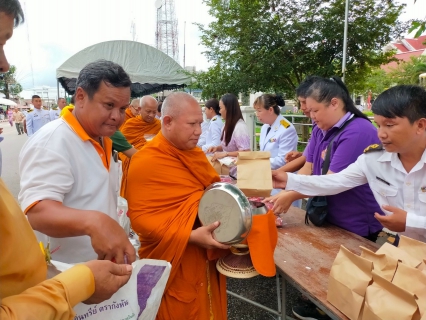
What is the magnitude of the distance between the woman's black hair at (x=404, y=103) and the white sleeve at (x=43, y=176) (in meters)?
1.56

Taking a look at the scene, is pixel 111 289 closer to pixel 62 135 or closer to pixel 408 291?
pixel 62 135

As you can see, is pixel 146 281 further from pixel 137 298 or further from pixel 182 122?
pixel 182 122

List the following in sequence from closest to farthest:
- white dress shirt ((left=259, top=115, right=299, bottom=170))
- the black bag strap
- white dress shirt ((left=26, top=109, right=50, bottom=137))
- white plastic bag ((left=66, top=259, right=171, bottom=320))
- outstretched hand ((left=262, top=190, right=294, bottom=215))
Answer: white plastic bag ((left=66, top=259, right=171, bottom=320))
outstretched hand ((left=262, top=190, right=294, bottom=215))
the black bag strap
white dress shirt ((left=259, top=115, right=299, bottom=170))
white dress shirt ((left=26, top=109, right=50, bottom=137))

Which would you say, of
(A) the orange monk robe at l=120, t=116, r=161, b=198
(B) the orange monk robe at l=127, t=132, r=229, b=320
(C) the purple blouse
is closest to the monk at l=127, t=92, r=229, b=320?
(B) the orange monk robe at l=127, t=132, r=229, b=320

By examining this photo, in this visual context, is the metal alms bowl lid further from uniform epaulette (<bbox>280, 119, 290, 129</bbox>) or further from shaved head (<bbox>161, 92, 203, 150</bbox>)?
uniform epaulette (<bbox>280, 119, 290, 129</bbox>)

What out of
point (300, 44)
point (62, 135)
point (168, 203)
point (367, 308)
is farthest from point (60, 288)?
point (300, 44)

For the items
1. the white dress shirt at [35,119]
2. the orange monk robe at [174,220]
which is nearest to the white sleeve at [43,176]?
the orange monk robe at [174,220]

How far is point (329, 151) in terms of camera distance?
2271mm

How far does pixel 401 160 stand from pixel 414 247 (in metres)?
0.62

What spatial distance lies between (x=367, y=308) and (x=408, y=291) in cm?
17

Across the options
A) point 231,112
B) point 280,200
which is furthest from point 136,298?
point 231,112

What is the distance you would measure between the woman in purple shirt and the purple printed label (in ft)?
3.55

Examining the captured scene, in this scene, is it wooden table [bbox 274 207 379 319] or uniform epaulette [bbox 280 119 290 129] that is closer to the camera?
wooden table [bbox 274 207 379 319]

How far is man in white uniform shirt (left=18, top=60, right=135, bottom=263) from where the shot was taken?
46.8 inches
